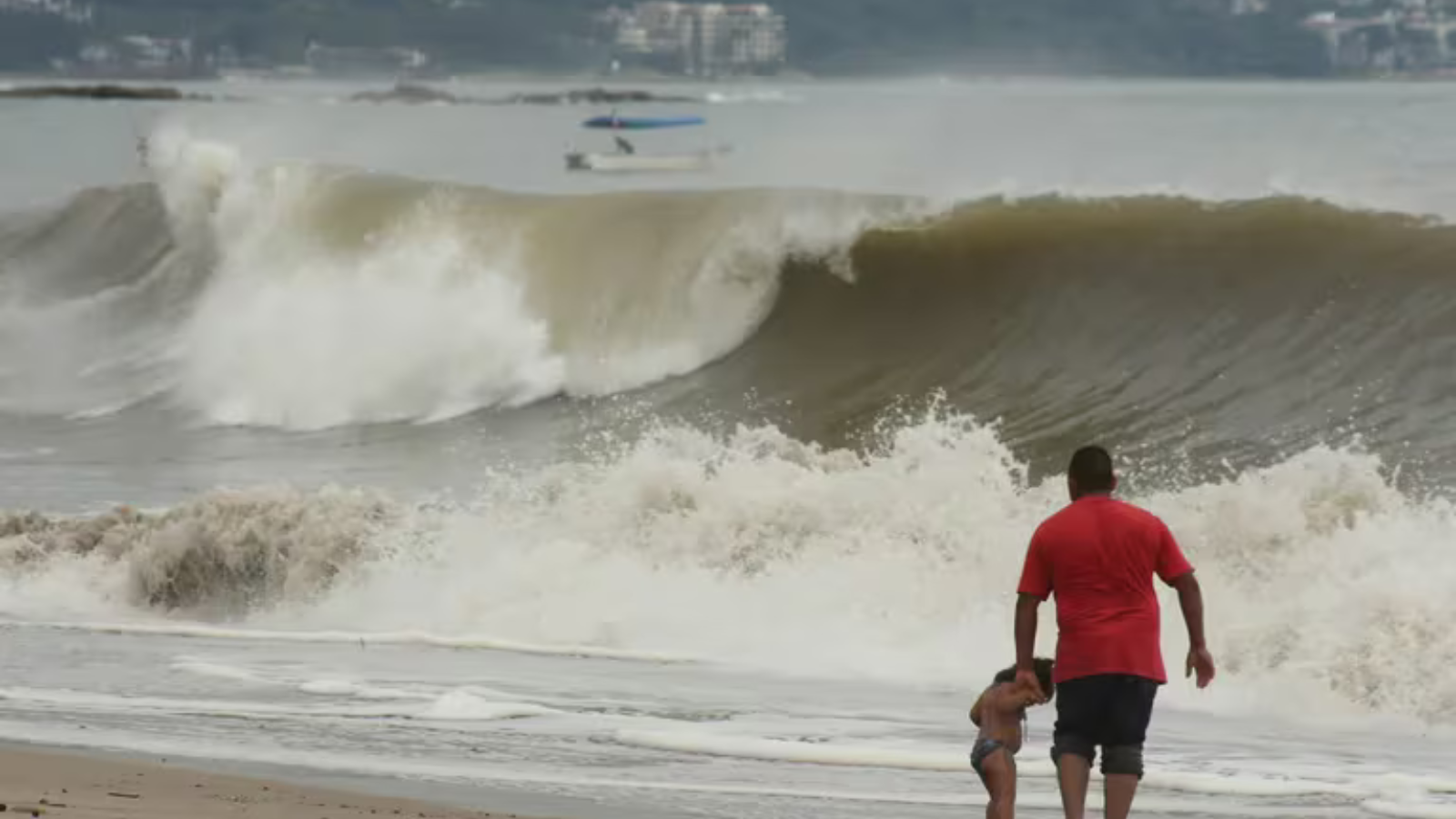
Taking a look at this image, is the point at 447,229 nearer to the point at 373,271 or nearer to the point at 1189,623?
the point at 373,271

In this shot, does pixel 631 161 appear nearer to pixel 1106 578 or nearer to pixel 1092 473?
pixel 1092 473

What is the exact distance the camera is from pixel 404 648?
37.3 feet

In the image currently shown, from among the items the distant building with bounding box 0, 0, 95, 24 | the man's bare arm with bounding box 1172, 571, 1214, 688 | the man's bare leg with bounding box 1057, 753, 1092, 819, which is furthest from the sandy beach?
the distant building with bounding box 0, 0, 95, 24

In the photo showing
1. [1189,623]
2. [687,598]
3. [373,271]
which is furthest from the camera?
[373,271]

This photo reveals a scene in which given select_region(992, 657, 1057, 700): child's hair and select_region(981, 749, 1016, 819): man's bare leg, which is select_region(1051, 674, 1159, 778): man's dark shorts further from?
select_region(981, 749, 1016, 819): man's bare leg

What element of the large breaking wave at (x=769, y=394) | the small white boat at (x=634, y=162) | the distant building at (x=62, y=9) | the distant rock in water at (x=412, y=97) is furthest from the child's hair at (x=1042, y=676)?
the distant building at (x=62, y=9)

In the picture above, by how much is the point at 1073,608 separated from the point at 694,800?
7.29 ft

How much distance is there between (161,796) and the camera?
7.81m

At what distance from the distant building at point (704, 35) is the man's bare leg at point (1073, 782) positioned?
185 m

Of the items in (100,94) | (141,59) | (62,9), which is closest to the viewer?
(100,94)

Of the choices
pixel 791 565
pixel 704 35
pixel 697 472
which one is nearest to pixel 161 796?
pixel 791 565

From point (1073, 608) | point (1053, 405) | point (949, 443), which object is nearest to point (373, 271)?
point (1053, 405)

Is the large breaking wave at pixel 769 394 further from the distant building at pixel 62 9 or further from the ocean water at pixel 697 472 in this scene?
the distant building at pixel 62 9

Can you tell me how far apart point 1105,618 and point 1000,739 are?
1.38 ft
